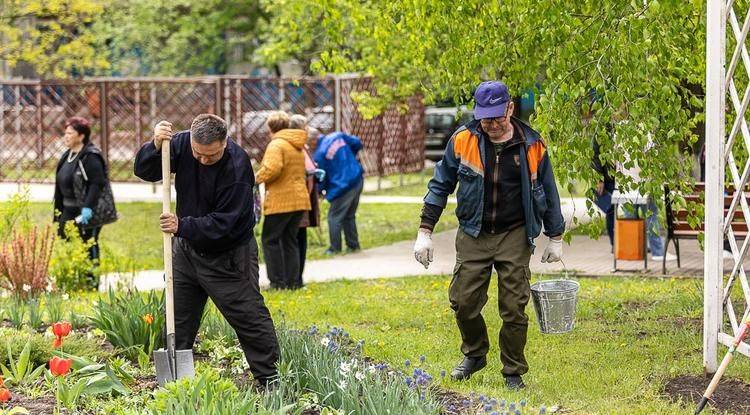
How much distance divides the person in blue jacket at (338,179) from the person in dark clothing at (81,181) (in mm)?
3492

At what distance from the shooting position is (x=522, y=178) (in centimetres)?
713

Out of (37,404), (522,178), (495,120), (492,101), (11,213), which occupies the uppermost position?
(492,101)

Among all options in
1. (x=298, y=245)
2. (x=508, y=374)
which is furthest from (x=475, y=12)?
(x=298, y=245)

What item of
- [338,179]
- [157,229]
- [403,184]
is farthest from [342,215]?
[403,184]

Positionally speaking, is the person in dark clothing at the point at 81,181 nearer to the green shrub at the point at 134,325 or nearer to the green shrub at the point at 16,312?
the green shrub at the point at 16,312

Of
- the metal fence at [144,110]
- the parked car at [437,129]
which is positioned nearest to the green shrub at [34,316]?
the metal fence at [144,110]

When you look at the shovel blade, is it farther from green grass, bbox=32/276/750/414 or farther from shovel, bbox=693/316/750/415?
shovel, bbox=693/316/750/415

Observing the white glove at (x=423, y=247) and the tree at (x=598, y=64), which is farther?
the tree at (x=598, y=64)

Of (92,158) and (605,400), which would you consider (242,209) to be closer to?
(605,400)

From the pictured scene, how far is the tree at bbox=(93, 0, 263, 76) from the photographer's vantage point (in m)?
34.5

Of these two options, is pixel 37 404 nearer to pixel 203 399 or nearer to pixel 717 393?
pixel 203 399

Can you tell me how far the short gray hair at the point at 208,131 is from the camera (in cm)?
650

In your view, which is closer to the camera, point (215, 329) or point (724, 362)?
point (724, 362)

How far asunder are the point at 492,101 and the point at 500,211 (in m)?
0.67
